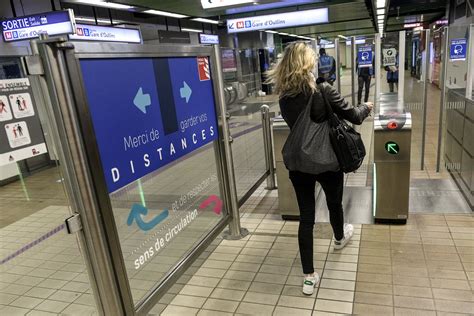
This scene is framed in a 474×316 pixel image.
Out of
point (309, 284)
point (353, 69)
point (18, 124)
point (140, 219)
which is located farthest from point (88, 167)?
point (353, 69)

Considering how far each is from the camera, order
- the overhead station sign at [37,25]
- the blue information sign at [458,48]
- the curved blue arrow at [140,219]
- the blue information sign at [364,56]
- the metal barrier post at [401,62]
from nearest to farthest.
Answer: the curved blue arrow at [140,219], the metal barrier post at [401,62], the blue information sign at [364,56], the blue information sign at [458,48], the overhead station sign at [37,25]

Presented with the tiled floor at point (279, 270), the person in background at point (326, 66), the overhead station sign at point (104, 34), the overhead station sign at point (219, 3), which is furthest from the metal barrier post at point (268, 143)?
the overhead station sign at point (104, 34)

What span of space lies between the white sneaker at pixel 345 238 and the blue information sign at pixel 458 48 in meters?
2.94

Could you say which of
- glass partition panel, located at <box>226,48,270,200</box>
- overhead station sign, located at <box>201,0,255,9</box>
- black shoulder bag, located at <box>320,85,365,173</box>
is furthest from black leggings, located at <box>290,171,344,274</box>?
overhead station sign, located at <box>201,0,255,9</box>

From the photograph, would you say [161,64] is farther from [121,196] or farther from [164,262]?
[164,262]

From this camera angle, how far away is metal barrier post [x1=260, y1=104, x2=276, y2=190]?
3.97 m

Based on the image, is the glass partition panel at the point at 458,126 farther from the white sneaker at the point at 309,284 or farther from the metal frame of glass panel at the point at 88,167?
the metal frame of glass panel at the point at 88,167

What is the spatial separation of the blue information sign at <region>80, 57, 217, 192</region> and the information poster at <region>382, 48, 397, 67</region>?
232 centimetres

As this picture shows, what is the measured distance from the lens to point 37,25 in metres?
5.28

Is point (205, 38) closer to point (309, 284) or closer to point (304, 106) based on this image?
point (304, 106)

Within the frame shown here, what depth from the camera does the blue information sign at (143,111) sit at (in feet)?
4.88

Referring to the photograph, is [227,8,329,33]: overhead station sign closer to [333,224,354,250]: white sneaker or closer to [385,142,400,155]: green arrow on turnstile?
[385,142,400,155]: green arrow on turnstile

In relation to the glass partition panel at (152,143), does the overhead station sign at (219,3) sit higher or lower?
higher

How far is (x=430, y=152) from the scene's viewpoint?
5.11 m
